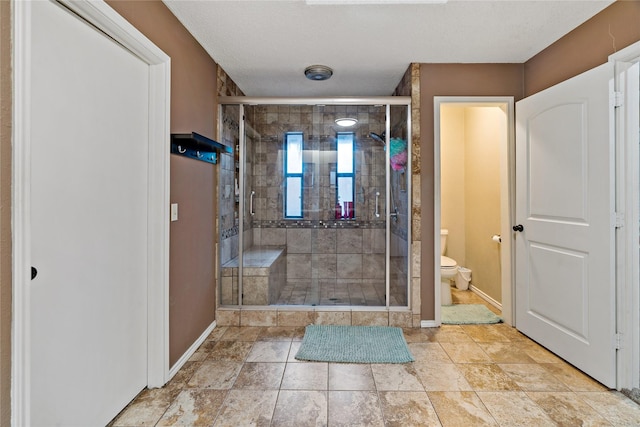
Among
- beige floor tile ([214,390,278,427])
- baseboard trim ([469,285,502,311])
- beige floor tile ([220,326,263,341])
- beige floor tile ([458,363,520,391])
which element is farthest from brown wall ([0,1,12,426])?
baseboard trim ([469,285,502,311])

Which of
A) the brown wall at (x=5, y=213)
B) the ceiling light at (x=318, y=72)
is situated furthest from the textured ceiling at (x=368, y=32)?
the brown wall at (x=5, y=213)

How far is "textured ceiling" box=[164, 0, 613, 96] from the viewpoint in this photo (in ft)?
6.64

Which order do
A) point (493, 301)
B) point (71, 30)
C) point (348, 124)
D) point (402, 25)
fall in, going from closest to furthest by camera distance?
point (71, 30) < point (402, 25) < point (348, 124) < point (493, 301)

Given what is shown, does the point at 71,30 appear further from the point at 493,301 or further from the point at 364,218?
the point at 493,301

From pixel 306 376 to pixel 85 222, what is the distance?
157cm

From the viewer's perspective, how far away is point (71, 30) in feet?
4.50

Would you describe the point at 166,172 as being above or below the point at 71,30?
below

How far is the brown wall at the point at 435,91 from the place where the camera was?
2.86 m

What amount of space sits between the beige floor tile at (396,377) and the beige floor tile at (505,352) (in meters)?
0.69

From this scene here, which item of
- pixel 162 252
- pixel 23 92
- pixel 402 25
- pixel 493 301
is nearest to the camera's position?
pixel 23 92

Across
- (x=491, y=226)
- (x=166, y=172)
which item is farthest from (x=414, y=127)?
(x=166, y=172)

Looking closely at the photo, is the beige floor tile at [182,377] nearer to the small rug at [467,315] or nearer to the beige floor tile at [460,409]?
the beige floor tile at [460,409]

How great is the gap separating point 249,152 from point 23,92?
204 centimetres

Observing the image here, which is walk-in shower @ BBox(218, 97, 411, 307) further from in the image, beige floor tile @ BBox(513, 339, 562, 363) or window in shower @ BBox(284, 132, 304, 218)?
beige floor tile @ BBox(513, 339, 562, 363)
